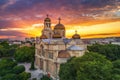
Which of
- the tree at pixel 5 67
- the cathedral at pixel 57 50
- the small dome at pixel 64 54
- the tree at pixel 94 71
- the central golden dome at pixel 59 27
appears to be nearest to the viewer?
the tree at pixel 94 71

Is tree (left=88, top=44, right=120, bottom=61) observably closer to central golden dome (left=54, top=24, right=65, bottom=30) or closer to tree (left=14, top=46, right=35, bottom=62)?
central golden dome (left=54, top=24, right=65, bottom=30)

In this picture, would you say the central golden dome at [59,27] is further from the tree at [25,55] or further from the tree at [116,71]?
the tree at [116,71]

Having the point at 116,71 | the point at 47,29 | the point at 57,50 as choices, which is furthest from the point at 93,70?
the point at 47,29

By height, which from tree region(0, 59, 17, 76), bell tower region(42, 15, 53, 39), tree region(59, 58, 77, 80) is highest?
bell tower region(42, 15, 53, 39)

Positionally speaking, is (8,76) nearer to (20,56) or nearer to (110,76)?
(110,76)

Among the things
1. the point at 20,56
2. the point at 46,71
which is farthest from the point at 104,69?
the point at 20,56

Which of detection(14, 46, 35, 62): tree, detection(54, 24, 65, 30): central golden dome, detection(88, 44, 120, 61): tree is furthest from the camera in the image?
detection(14, 46, 35, 62): tree

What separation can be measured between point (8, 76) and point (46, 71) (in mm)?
12553

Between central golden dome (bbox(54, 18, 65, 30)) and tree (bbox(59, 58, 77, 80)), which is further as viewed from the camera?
central golden dome (bbox(54, 18, 65, 30))

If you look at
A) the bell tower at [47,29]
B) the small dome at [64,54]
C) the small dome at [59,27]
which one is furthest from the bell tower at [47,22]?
the small dome at [64,54]

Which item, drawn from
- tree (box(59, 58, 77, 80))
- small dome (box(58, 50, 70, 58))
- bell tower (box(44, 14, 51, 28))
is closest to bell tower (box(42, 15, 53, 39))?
bell tower (box(44, 14, 51, 28))

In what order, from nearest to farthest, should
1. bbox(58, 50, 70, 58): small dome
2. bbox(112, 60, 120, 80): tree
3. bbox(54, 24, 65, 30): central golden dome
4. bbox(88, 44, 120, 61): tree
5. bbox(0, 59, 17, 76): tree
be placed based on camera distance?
bbox(112, 60, 120, 80): tree < bbox(58, 50, 70, 58): small dome < bbox(0, 59, 17, 76): tree < bbox(54, 24, 65, 30): central golden dome < bbox(88, 44, 120, 61): tree

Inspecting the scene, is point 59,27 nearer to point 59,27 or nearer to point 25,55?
point 59,27

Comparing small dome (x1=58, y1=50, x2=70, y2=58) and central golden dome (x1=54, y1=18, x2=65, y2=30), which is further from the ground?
central golden dome (x1=54, y1=18, x2=65, y2=30)
